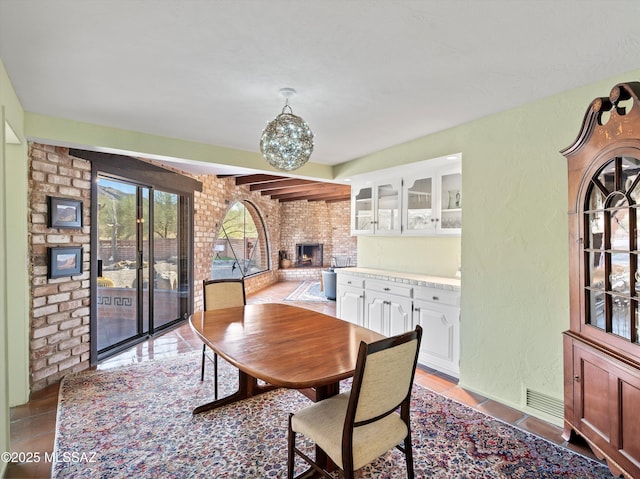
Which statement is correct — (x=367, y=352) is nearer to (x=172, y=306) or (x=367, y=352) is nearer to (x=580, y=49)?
(x=580, y=49)

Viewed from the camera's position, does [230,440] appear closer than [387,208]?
Yes

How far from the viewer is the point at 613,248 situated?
1643 millimetres

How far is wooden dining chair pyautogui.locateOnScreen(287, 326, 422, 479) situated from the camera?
54.1 inches

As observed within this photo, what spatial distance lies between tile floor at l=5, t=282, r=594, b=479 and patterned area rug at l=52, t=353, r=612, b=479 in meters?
0.08

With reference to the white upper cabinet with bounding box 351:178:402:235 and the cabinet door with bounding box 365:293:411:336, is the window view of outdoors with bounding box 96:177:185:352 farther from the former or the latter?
the cabinet door with bounding box 365:293:411:336

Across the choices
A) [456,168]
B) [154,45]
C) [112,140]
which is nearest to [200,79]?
[154,45]

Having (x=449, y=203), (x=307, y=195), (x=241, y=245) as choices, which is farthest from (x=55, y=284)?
(x=307, y=195)

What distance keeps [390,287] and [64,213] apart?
10.6 feet

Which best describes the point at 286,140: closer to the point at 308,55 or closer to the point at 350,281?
A: the point at 308,55

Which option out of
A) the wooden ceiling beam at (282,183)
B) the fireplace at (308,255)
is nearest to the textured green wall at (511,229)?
the wooden ceiling beam at (282,183)

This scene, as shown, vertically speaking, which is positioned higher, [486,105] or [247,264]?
[486,105]

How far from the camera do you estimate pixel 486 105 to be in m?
2.46

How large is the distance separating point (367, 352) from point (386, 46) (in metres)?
1.47

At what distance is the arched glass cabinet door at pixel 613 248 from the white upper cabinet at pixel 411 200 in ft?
4.54
